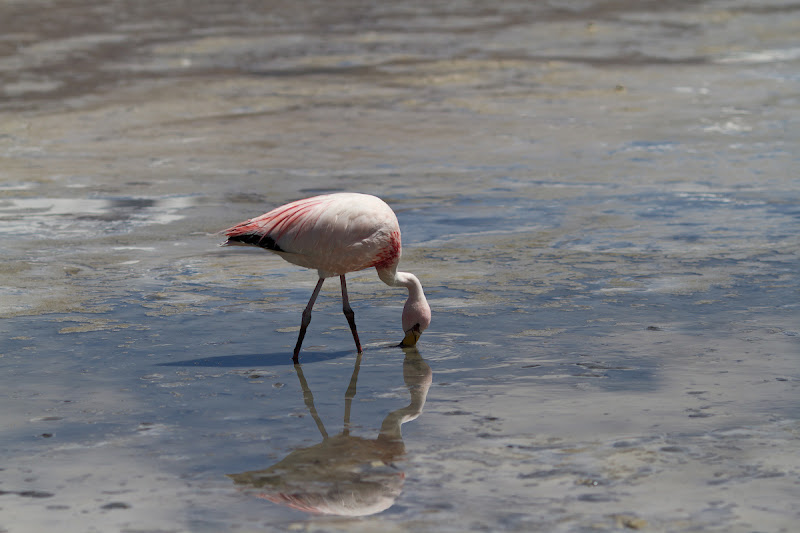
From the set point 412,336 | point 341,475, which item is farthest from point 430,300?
point 341,475

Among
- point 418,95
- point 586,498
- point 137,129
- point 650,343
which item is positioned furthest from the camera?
point 418,95

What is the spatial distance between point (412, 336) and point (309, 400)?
0.95 m

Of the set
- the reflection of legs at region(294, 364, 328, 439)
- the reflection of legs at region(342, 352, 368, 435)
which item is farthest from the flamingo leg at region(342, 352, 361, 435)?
the reflection of legs at region(294, 364, 328, 439)

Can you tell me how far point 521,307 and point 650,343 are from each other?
42.4 inches

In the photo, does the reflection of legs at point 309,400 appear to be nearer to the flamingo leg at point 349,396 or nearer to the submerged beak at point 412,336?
the flamingo leg at point 349,396

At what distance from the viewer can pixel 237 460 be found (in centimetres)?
508

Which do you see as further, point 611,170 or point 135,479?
point 611,170

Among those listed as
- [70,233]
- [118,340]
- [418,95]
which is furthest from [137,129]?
[118,340]

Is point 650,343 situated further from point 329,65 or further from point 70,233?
point 329,65

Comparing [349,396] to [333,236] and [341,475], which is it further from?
[341,475]

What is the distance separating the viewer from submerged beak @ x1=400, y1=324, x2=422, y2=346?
668 centimetres

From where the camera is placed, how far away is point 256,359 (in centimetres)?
665

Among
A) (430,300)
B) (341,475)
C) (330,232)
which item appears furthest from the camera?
(430,300)

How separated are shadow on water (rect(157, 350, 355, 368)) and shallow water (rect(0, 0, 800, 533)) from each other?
0.03 meters
